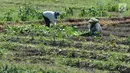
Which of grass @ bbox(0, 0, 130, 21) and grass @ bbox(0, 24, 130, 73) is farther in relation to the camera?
grass @ bbox(0, 0, 130, 21)

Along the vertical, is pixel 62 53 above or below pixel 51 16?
below


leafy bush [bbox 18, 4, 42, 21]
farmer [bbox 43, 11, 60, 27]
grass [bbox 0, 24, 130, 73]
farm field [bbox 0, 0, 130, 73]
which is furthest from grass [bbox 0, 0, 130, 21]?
grass [bbox 0, 24, 130, 73]

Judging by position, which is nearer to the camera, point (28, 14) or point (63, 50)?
point (63, 50)

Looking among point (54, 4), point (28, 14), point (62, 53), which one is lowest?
point (54, 4)

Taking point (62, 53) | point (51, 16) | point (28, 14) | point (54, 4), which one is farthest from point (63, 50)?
point (54, 4)

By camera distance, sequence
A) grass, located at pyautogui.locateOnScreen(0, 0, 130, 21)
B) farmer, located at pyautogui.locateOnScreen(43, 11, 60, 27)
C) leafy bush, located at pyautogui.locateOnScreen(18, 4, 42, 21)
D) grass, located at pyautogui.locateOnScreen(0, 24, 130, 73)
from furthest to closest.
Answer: grass, located at pyautogui.locateOnScreen(0, 0, 130, 21), leafy bush, located at pyautogui.locateOnScreen(18, 4, 42, 21), farmer, located at pyautogui.locateOnScreen(43, 11, 60, 27), grass, located at pyautogui.locateOnScreen(0, 24, 130, 73)

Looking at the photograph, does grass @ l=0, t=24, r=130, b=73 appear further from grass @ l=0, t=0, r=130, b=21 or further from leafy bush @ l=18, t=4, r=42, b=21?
grass @ l=0, t=0, r=130, b=21

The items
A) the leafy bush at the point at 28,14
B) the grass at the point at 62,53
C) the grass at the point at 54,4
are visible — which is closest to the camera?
the grass at the point at 62,53


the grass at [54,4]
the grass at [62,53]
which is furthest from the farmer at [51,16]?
the grass at [54,4]

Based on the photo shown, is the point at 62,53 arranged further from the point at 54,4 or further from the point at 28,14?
the point at 54,4

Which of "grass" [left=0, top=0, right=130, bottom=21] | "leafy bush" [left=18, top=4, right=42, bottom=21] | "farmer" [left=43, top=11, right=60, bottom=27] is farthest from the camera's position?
"grass" [left=0, top=0, right=130, bottom=21]

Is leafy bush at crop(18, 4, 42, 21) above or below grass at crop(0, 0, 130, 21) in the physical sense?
above

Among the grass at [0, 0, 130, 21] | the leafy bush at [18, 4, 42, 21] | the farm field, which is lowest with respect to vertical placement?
the grass at [0, 0, 130, 21]

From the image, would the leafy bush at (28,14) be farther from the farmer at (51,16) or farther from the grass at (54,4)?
the farmer at (51,16)
